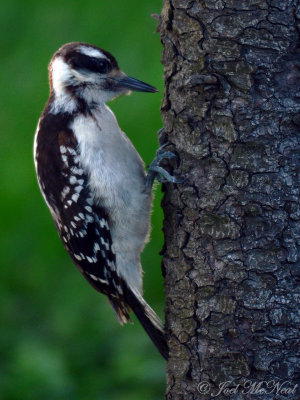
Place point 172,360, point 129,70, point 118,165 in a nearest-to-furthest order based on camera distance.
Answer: point 172,360, point 118,165, point 129,70

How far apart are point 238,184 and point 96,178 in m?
1.06

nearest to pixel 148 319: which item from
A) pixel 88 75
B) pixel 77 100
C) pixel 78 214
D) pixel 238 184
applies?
pixel 78 214

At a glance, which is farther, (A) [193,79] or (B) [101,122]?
(B) [101,122]

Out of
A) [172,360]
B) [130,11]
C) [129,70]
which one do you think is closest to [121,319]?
[172,360]

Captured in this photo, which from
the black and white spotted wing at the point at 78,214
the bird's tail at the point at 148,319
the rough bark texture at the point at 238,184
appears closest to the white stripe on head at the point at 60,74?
the black and white spotted wing at the point at 78,214

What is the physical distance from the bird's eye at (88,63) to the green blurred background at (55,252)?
7.10ft

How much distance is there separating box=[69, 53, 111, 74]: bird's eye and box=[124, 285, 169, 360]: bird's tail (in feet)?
4.06

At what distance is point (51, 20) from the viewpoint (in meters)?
9.05

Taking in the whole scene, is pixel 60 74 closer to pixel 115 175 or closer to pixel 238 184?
pixel 115 175

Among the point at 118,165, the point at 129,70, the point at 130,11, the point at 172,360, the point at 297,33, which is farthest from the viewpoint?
the point at 130,11

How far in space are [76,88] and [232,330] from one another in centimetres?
172

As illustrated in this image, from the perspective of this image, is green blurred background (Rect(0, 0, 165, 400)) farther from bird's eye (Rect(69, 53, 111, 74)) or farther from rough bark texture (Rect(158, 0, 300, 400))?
bird's eye (Rect(69, 53, 111, 74))

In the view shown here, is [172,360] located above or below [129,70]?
below

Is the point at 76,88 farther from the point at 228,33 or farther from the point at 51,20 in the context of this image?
the point at 51,20
